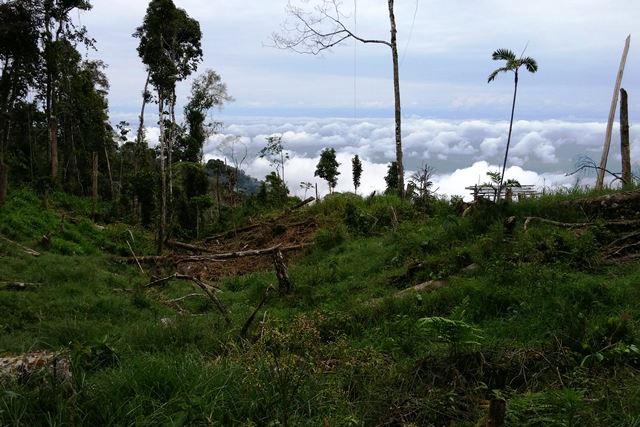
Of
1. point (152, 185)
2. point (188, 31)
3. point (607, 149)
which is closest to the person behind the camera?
point (607, 149)

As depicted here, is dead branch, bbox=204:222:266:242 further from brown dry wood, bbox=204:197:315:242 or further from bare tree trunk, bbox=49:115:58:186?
bare tree trunk, bbox=49:115:58:186

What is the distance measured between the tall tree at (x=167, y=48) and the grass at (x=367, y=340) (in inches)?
433

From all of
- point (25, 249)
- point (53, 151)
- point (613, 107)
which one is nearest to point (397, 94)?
point (613, 107)

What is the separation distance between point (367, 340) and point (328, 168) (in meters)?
24.1

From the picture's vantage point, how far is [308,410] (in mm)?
3367

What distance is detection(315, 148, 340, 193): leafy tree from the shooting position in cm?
2925

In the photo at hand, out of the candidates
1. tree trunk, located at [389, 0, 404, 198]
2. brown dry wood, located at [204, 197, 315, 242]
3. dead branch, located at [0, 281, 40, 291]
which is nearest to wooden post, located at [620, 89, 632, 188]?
tree trunk, located at [389, 0, 404, 198]

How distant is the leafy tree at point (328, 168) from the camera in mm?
29250

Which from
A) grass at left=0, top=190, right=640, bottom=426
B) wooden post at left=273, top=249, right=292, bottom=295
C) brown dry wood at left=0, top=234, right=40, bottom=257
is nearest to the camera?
grass at left=0, top=190, right=640, bottom=426

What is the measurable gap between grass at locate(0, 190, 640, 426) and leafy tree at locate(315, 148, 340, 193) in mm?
18614

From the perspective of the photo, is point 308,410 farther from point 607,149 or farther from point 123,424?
point 607,149

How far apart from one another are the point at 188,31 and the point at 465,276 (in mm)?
18367

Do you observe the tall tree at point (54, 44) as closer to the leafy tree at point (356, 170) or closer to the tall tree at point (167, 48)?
the tall tree at point (167, 48)

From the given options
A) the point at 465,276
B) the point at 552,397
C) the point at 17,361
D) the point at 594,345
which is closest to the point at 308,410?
the point at 552,397
